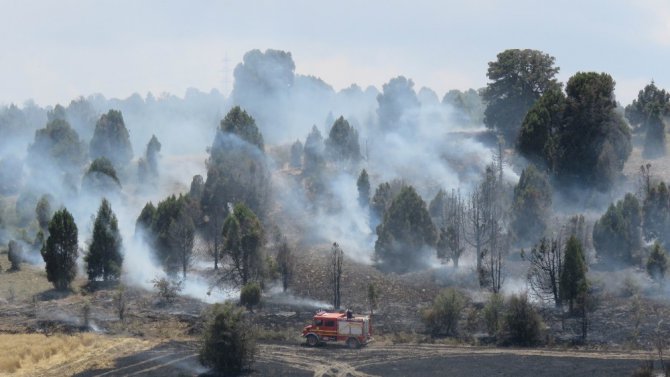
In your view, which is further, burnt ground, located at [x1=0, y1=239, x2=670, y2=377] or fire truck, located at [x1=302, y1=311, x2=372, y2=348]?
fire truck, located at [x1=302, y1=311, x2=372, y2=348]

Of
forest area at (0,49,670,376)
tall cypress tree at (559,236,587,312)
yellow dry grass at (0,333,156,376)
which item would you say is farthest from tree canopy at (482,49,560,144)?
yellow dry grass at (0,333,156,376)

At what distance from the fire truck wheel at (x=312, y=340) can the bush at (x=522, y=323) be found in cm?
1244

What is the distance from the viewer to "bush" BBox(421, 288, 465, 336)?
55.4 metres

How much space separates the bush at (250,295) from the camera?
2421 inches

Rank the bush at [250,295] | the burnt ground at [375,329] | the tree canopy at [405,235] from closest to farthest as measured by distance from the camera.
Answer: the burnt ground at [375,329] → the bush at [250,295] → the tree canopy at [405,235]

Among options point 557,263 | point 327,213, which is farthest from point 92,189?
point 557,263

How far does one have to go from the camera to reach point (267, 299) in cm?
6488

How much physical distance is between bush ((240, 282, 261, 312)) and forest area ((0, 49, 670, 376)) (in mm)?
173

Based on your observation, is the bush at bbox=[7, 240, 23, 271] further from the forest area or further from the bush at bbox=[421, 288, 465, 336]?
the bush at bbox=[421, 288, 465, 336]

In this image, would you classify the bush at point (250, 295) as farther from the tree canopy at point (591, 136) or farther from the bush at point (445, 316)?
the tree canopy at point (591, 136)

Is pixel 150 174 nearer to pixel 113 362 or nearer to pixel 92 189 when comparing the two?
pixel 92 189

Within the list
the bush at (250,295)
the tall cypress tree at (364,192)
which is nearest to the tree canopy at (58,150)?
the tall cypress tree at (364,192)

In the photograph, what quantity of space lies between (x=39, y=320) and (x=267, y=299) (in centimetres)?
1731

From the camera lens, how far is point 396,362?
46.2 meters
